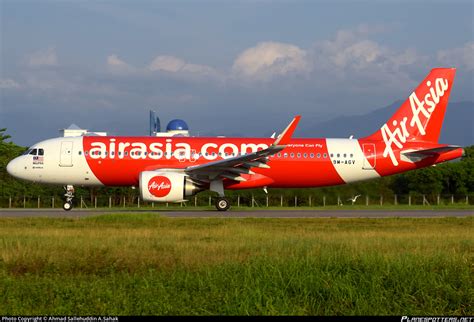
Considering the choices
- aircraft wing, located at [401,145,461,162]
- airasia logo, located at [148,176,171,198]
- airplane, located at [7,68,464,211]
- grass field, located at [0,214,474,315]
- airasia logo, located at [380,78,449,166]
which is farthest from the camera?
airasia logo, located at [380,78,449,166]

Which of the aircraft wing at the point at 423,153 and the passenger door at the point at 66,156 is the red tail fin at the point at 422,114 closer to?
the aircraft wing at the point at 423,153

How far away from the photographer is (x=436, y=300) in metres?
10.6

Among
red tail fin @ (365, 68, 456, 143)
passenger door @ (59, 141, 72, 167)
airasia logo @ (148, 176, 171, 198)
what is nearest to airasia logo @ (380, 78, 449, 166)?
red tail fin @ (365, 68, 456, 143)

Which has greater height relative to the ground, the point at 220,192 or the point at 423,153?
the point at 423,153

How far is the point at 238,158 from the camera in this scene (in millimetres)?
33031

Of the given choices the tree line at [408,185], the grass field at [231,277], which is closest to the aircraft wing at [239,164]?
the tree line at [408,185]

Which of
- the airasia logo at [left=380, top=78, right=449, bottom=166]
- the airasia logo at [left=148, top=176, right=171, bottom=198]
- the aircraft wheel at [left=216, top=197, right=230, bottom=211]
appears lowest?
the aircraft wheel at [left=216, top=197, right=230, bottom=211]

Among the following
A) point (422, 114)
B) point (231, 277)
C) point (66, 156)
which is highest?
point (422, 114)

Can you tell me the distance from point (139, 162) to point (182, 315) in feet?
83.5

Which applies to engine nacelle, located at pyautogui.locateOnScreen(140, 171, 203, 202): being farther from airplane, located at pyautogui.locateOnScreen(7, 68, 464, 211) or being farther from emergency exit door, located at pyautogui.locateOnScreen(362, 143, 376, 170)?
emergency exit door, located at pyautogui.locateOnScreen(362, 143, 376, 170)

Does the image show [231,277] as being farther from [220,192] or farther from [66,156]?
[66,156]

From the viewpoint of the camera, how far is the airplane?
33.9m

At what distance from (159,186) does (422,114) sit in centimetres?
1391

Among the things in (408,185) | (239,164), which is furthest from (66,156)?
(408,185)
